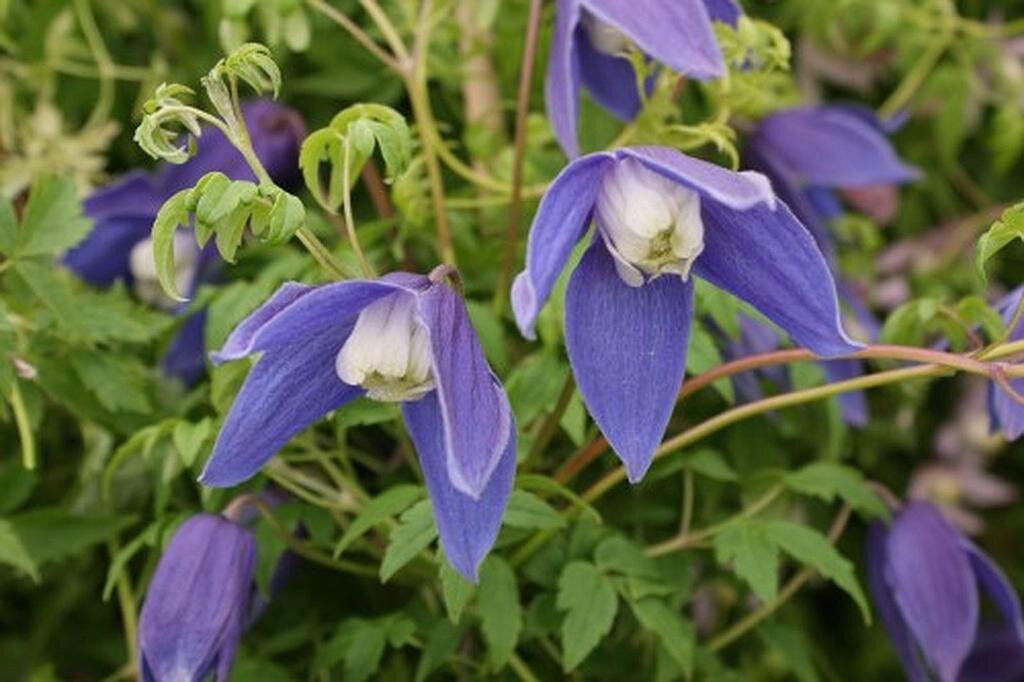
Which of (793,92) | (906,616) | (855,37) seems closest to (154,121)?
(906,616)

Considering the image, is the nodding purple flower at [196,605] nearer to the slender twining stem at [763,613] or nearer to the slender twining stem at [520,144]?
the slender twining stem at [520,144]

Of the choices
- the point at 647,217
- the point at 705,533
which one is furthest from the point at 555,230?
the point at 705,533

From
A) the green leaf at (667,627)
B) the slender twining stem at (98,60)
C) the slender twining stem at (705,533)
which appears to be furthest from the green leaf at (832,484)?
the slender twining stem at (98,60)

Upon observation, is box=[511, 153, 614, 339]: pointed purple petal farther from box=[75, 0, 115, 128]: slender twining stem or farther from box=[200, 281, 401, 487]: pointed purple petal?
box=[75, 0, 115, 128]: slender twining stem

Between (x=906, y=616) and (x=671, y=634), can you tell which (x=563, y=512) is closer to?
(x=671, y=634)

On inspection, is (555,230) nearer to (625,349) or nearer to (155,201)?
(625,349)

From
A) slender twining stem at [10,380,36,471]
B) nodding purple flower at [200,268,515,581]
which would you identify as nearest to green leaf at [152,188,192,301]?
nodding purple flower at [200,268,515,581]
